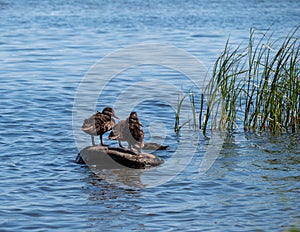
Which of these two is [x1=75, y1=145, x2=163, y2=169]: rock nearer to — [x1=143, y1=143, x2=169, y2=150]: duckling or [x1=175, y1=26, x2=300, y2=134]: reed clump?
[x1=143, y1=143, x2=169, y2=150]: duckling

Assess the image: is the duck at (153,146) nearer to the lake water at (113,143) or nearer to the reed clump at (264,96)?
the lake water at (113,143)

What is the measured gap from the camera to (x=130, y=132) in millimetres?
9648

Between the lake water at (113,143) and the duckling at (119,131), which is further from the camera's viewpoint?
the duckling at (119,131)

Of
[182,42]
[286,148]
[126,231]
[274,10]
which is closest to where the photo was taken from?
[126,231]

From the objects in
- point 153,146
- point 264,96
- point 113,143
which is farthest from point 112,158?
point 264,96

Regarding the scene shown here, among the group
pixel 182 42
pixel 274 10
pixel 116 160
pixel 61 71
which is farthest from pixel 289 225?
pixel 274 10

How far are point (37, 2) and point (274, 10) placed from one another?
1219 centimetres

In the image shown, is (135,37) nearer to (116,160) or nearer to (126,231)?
(116,160)

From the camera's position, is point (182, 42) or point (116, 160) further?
point (182, 42)

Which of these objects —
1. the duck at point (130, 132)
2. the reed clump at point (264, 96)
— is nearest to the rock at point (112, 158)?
the duck at point (130, 132)

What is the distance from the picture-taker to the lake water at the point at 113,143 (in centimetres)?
775

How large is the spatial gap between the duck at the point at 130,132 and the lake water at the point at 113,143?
72cm

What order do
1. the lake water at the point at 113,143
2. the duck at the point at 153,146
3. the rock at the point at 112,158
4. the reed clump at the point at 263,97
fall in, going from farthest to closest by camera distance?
the reed clump at the point at 263,97
the duck at the point at 153,146
the rock at the point at 112,158
the lake water at the point at 113,143

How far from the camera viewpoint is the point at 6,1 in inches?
1292
